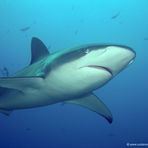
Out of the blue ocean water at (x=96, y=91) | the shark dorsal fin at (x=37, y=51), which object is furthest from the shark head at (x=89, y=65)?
the blue ocean water at (x=96, y=91)

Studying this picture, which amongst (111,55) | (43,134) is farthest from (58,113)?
(111,55)

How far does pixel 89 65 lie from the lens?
9.33 ft

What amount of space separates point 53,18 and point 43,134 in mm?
13147

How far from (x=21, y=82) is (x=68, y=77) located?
0.85 m

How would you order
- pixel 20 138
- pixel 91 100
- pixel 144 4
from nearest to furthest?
pixel 91 100, pixel 144 4, pixel 20 138

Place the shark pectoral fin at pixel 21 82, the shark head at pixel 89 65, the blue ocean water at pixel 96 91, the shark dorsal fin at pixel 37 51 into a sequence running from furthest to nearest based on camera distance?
1. the blue ocean water at pixel 96 91
2. the shark dorsal fin at pixel 37 51
3. the shark pectoral fin at pixel 21 82
4. the shark head at pixel 89 65

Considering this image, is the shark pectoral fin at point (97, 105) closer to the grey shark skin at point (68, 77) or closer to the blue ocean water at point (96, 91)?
the grey shark skin at point (68, 77)

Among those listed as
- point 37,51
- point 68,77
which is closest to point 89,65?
point 68,77

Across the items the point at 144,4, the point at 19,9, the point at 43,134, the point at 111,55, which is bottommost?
the point at 43,134

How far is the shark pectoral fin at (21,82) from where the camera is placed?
3536mm

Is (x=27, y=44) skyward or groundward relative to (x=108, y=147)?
skyward

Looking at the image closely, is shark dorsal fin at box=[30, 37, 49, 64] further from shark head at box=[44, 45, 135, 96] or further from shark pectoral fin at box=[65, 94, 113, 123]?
shark head at box=[44, 45, 135, 96]

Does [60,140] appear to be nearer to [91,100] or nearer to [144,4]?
[144,4]

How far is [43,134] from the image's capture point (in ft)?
93.3
